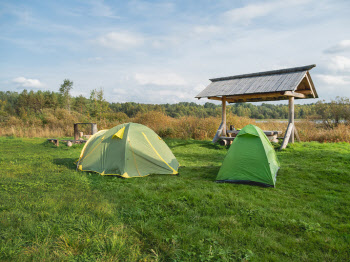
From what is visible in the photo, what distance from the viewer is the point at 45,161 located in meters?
7.98

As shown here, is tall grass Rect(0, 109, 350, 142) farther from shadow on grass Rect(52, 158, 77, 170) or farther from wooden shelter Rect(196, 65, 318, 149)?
shadow on grass Rect(52, 158, 77, 170)

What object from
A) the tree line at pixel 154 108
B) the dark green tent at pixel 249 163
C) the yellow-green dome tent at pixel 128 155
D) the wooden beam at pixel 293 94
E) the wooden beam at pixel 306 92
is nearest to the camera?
the dark green tent at pixel 249 163

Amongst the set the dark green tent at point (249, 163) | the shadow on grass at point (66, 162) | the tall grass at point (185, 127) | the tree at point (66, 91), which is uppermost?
the tree at point (66, 91)

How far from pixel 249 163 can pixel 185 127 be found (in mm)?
9953

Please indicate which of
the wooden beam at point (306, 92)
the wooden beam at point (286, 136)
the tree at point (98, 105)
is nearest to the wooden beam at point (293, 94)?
the wooden beam at point (306, 92)

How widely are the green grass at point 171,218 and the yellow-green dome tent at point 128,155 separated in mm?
423

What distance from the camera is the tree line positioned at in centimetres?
1730

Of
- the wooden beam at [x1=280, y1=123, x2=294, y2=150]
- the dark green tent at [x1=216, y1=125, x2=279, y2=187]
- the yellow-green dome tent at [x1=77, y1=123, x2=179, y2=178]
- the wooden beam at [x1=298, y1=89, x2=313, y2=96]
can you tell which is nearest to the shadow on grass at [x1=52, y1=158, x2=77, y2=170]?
the yellow-green dome tent at [x1=77, y1=123, x2=179, y2=178]

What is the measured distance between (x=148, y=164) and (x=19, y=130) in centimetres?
1636

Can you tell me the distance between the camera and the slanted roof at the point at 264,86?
10.0m

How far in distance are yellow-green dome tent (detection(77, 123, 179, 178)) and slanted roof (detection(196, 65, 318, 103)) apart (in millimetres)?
5921

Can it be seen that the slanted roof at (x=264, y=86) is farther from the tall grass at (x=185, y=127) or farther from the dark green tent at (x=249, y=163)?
the dark green tent at (x=249, y=163)

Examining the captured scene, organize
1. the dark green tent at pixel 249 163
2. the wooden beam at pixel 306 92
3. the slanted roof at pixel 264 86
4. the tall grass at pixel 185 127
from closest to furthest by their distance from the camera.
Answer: the dark green tent at pixel 249 163, the slanted roof at pixel 264 86, the wooden beam at pixel 306 92, the tall grass at pixel 185 127

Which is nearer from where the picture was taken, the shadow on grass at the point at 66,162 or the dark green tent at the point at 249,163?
the dark green tent at the point at 249,163
